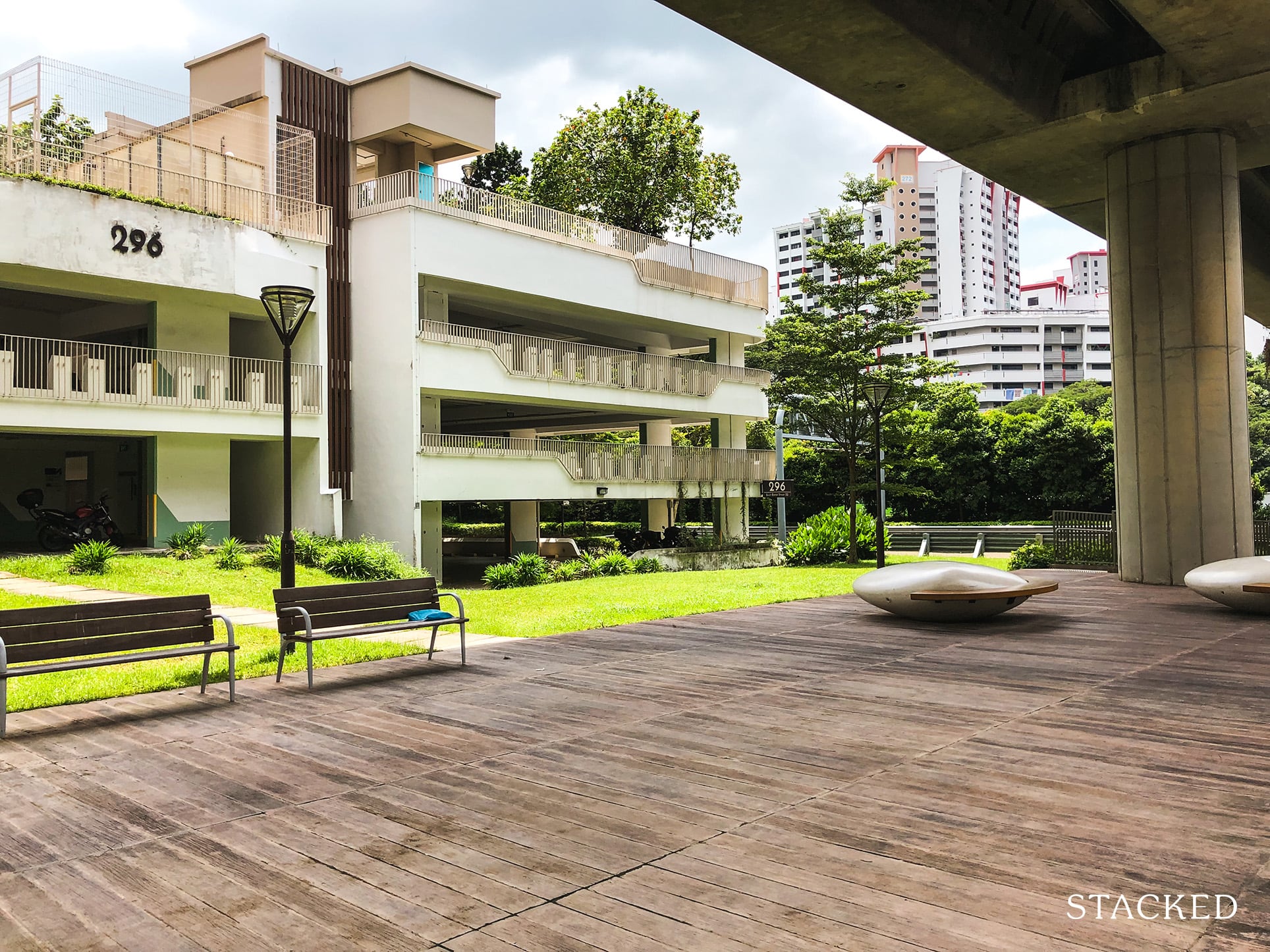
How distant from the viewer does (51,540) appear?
23406 mm

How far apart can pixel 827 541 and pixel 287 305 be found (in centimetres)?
2328

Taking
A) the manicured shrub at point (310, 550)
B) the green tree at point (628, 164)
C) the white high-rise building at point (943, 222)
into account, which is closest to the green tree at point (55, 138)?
the manicured shrub at point (310, 550)

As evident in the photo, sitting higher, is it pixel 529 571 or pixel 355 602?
pixel 355 602

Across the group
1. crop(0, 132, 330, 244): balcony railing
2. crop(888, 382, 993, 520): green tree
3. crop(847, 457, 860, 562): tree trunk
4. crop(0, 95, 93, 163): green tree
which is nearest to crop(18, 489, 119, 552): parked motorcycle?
crop(0, 132, 330, 244): balcony railing

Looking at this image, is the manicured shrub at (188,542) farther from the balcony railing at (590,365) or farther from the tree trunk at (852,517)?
the tree trunk at (852,517)

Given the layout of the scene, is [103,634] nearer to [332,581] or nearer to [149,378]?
[332,581]

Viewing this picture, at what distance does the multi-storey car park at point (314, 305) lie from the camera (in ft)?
72.8

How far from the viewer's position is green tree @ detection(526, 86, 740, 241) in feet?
137

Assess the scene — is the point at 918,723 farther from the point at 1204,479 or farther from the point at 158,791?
the point at 1204,479

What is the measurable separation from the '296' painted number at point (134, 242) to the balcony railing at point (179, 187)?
85cm

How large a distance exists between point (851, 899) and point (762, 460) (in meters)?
34.8

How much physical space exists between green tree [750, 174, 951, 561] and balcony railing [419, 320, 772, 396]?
3.30m

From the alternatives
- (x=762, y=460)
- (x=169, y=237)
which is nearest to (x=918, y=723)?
(x=169, y=237)

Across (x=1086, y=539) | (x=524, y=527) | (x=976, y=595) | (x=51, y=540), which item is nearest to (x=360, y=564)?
(x=51, y=540)
